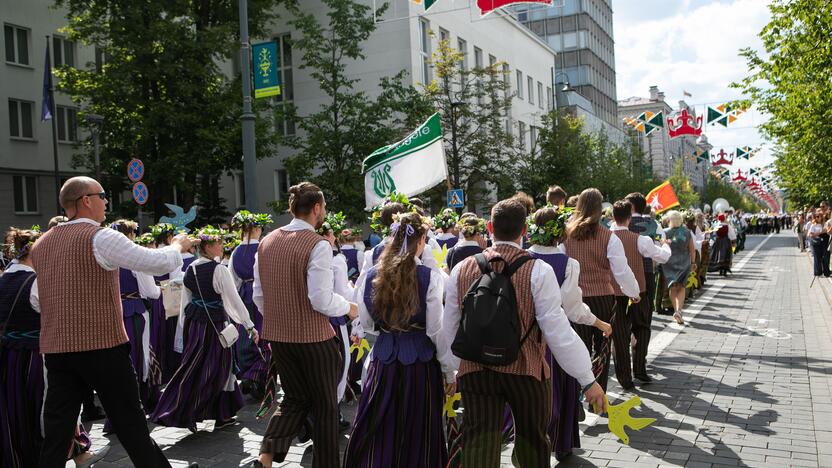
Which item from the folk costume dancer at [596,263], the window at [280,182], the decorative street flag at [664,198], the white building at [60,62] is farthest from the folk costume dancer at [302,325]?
the window at [280,182]

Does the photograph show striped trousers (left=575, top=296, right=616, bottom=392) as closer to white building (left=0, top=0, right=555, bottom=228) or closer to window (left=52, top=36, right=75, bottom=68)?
white building (left=0, top=0, right=555, bottom=228)

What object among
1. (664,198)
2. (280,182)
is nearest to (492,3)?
(664,198)

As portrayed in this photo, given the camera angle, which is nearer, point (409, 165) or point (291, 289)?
point (291, 289)

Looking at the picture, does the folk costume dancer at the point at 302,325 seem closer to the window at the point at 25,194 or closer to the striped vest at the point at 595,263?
the striped vest at the point at 595,263

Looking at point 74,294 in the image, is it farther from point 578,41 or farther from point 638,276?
point 578,41

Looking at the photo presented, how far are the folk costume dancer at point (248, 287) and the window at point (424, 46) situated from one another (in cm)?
2591

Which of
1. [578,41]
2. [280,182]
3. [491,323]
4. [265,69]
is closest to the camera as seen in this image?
[491,323]

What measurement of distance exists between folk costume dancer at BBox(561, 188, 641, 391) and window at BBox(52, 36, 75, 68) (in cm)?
3104

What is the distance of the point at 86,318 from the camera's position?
173 inches

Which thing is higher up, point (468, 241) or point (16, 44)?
point (16, 44)

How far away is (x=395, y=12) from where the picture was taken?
31.7 metres

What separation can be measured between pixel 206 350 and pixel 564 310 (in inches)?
136

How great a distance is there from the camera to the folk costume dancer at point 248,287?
25.8 feet

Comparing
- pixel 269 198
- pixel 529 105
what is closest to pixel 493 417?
pixel 269 198
